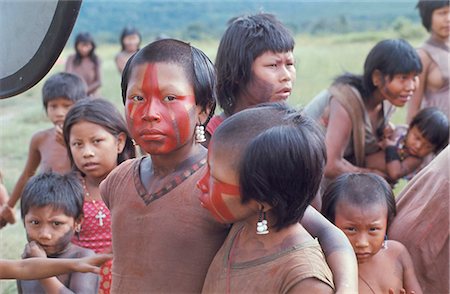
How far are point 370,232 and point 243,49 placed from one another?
2.90 ft

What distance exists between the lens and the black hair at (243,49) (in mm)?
3197

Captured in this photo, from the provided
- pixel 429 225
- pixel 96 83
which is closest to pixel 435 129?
pixel 429 225

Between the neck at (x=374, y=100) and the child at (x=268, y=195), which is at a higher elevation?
the child at (x=268, y=195)

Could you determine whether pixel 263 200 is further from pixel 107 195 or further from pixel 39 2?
pixel 39 2

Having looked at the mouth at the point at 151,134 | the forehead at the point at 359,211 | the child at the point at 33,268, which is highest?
the mouth at the point at 151,134

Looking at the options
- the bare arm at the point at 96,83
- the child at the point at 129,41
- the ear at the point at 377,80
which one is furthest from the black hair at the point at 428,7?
the child at the point at 129,41

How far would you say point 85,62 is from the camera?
417 inches

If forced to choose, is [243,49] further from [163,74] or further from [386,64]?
[386,64]

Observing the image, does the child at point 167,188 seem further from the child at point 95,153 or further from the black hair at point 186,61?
the child at point 95,153

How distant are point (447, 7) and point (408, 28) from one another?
526 inches

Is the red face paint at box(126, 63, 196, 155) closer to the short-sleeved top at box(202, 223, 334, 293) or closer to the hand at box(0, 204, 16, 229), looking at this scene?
the short-sleeved top at box(202, 223, 334, 293)

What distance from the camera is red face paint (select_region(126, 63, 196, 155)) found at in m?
2.33

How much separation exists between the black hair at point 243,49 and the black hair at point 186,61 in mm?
731

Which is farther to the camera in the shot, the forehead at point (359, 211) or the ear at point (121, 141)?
the ear at point (121, 141)
